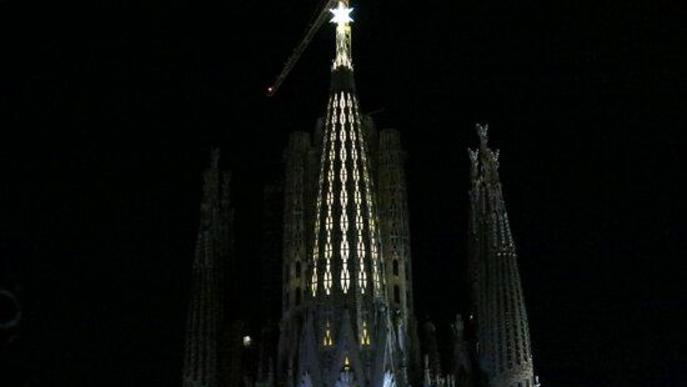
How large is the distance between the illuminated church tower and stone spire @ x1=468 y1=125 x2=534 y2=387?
6.45m

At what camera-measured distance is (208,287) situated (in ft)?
235

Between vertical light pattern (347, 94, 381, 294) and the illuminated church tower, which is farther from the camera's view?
vertical light pattern (347, 94, 381, 294)

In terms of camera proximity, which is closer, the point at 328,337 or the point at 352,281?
the point at 328,337

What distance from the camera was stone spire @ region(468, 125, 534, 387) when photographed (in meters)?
68.2

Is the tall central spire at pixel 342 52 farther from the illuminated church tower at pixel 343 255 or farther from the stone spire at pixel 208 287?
the stone spire at pixel 208 287

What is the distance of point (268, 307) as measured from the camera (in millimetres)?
79625

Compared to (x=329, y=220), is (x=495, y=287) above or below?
below

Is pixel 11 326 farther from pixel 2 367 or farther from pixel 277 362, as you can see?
pixel 277 362

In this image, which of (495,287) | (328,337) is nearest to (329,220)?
(328,337)

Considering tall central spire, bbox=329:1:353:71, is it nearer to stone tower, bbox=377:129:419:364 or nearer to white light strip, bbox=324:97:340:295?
white light strip, bbox=324:97:340:295

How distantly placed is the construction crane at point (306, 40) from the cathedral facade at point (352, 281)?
6877 millimetres

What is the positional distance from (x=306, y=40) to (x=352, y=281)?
2872 centimetres

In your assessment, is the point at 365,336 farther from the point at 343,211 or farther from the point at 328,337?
the point at 343,211

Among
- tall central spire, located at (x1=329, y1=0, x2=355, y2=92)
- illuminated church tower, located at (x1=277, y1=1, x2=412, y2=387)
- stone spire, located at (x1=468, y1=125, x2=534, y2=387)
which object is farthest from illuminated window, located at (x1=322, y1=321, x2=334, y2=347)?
tall central spire, located at (x1=329, y1=0, x2=355, y2=92)
